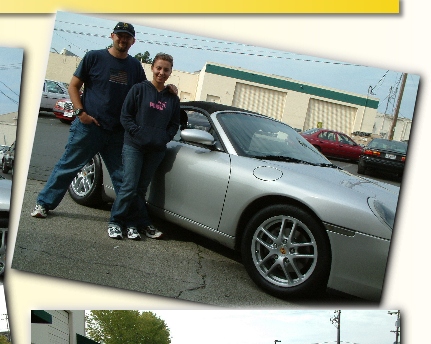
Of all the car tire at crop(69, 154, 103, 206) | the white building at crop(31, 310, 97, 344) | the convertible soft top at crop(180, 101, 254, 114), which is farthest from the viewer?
the car tire at crop(69, 154, 103, 206)

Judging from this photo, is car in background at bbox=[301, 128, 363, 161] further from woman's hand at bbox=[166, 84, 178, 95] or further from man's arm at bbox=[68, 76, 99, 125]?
man's arm at bbox=[68, 76, 99, 125]

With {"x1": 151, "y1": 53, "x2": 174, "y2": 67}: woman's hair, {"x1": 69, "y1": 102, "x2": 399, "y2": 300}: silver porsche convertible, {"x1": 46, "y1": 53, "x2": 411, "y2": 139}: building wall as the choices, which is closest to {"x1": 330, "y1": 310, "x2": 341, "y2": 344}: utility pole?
{"x1": 69, "y1": 102, "x2": 399, "y2": 300}: silver porsche convertible

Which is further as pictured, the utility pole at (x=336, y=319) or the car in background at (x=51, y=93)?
the car in background at (x=51, y=93)

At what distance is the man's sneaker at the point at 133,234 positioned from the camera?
3295 millimetres

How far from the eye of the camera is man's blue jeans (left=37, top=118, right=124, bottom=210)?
130 inches

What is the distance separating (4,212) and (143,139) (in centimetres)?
109

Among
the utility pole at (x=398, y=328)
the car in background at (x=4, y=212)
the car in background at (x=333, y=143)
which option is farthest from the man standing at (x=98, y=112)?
the utility pole at (x=398, y=328)

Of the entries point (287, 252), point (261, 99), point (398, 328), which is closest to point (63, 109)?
point (261, 99)

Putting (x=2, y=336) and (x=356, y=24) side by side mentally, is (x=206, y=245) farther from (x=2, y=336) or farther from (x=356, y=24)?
(x=356, y=24)

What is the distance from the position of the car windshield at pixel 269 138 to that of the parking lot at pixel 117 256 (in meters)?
0.22

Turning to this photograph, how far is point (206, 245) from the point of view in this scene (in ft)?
10.5

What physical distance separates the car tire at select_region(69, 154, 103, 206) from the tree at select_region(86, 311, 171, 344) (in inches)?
33.0

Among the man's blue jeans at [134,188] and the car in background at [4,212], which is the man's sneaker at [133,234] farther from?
the car in background at [4,212]

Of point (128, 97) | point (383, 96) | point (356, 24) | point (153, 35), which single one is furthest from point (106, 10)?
point (383, 96)
